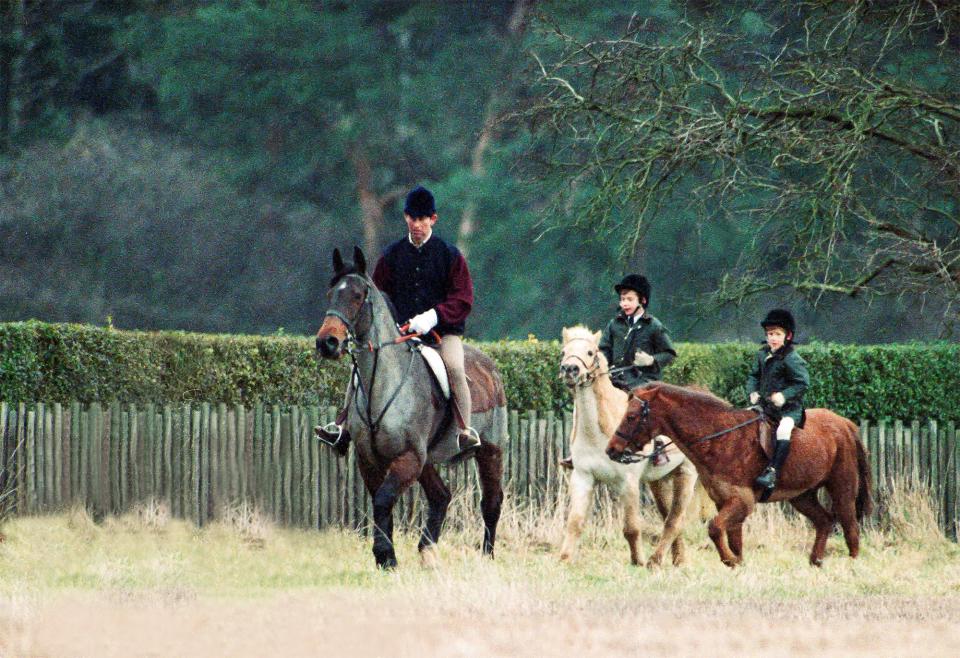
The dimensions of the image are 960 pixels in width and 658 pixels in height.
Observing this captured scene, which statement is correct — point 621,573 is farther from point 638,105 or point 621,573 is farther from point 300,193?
point 300,193

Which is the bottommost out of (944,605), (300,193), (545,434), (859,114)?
(944,605)

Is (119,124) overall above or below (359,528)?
above

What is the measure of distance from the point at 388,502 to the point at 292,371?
13.9ft

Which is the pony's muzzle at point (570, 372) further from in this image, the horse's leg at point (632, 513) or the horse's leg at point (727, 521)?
the horse's leg at point (727, 521)

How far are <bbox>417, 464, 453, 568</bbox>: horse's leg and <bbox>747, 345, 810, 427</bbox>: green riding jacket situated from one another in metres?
2.89

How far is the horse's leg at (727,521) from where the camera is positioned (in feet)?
42.6

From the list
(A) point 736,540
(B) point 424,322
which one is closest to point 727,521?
(A) point 736,540

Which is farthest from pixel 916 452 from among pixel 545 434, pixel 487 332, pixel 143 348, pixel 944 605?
pixel 487 332

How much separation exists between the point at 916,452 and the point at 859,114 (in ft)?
12.8

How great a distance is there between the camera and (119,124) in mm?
43625

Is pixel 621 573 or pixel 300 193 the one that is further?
pixel 300 193

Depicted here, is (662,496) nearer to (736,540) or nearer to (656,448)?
(656,448)

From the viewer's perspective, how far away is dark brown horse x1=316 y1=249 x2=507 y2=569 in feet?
39.6

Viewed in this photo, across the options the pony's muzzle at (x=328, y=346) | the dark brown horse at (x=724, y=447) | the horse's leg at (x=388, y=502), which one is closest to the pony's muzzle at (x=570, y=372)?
the dark brown horse at (x=724, y=447)
